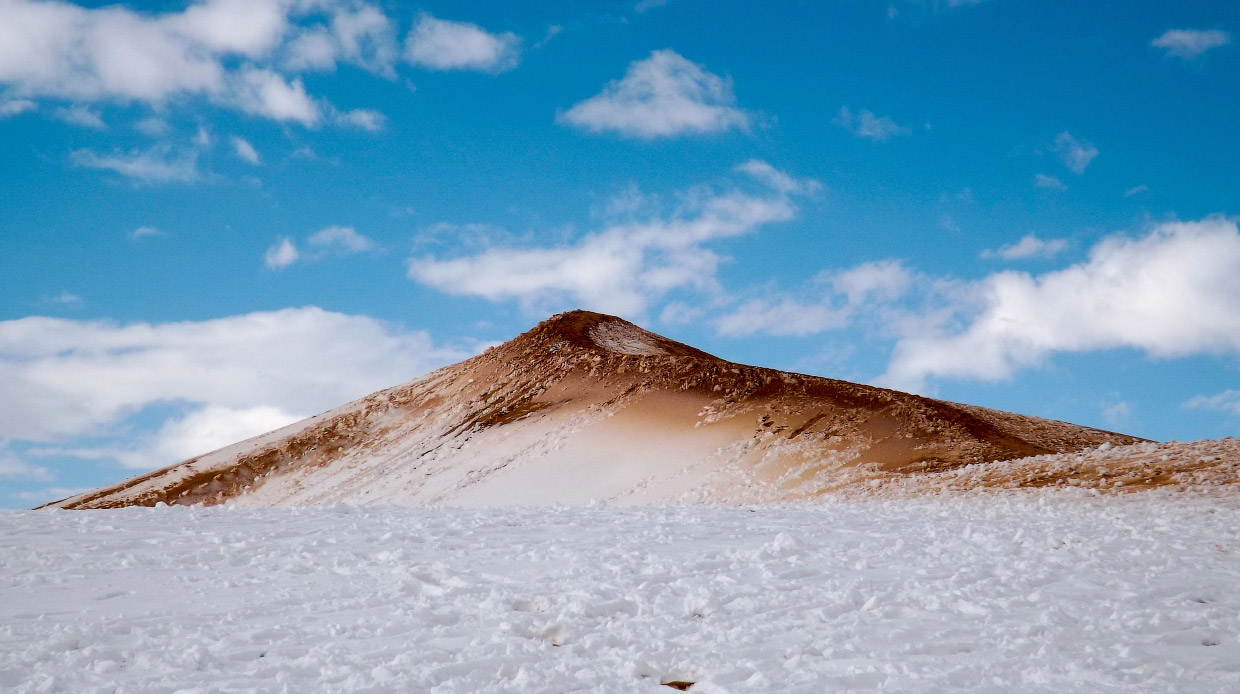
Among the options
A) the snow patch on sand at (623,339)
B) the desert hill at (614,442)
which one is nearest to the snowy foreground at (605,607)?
the desert hill at (614,442)

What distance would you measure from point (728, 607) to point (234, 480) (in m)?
31.7

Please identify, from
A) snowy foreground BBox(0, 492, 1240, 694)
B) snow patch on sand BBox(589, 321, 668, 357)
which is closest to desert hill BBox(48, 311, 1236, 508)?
snow patch on sand BBox(589, 321, 668, 357)

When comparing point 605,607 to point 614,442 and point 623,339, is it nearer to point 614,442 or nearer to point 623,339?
point 614,442

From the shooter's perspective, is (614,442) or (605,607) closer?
(605,607)

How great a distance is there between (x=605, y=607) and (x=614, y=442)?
21.2 m

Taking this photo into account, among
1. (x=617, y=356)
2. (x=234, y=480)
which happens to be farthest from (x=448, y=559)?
(x=234, y=480)

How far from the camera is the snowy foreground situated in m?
6.04

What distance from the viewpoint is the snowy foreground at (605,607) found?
6035 mm

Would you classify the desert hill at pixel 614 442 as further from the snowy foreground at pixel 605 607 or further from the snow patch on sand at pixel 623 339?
the snowy foreground at pixel 605 607

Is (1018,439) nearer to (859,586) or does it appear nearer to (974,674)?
(859,586)

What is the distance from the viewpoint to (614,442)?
28609 millimetres

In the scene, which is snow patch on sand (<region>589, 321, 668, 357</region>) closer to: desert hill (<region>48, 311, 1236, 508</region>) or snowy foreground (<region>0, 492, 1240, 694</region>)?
desert hill (<region>48, 311, 1236, 508</region>)

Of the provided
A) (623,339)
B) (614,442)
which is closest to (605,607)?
(614,442)

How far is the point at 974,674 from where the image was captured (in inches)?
242
